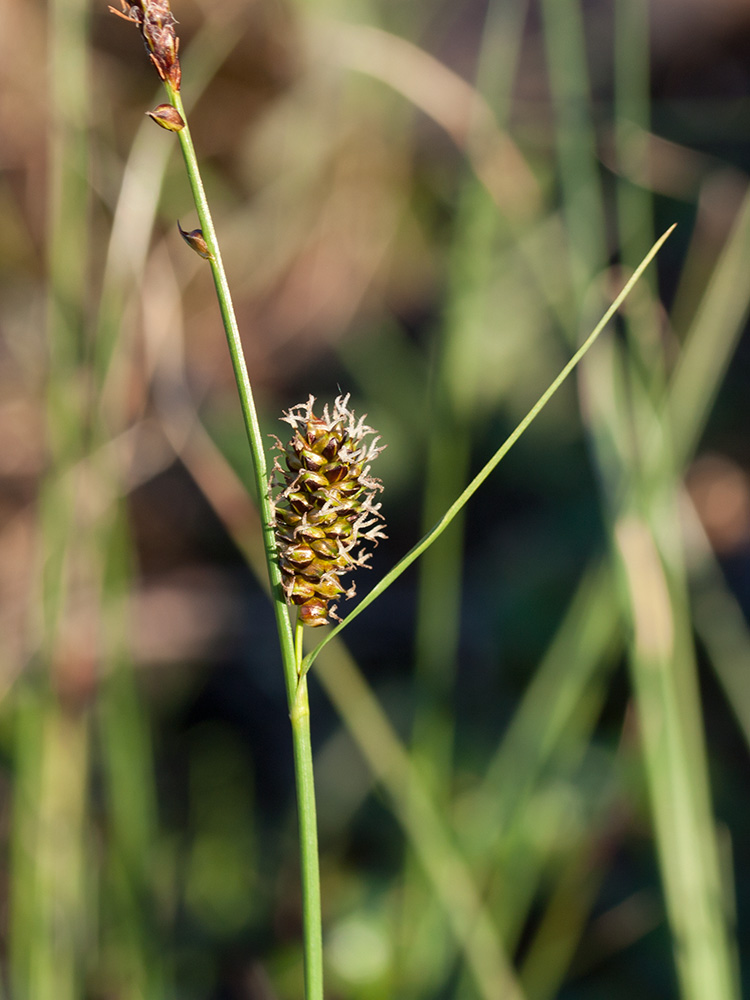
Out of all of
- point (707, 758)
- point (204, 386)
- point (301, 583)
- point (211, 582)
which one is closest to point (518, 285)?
point (204, 386)

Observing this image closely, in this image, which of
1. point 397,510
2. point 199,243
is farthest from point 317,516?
point 397,510

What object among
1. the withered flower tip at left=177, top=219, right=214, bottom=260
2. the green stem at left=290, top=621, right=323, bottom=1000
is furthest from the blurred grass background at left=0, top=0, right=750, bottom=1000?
the withered flower tip at left=177, top=219, right=214, bottom=260

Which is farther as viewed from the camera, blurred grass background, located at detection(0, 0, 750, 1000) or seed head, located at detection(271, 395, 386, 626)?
blurred grass background, located at detection(0, 0, 750, 1000)

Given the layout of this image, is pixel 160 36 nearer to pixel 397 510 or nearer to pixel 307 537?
pixel 307 537

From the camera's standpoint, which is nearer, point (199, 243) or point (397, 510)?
point (199, 243)

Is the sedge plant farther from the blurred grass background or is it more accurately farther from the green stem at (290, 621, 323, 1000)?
the blurred grass background

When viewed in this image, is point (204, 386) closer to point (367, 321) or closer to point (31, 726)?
point (367, 321)
